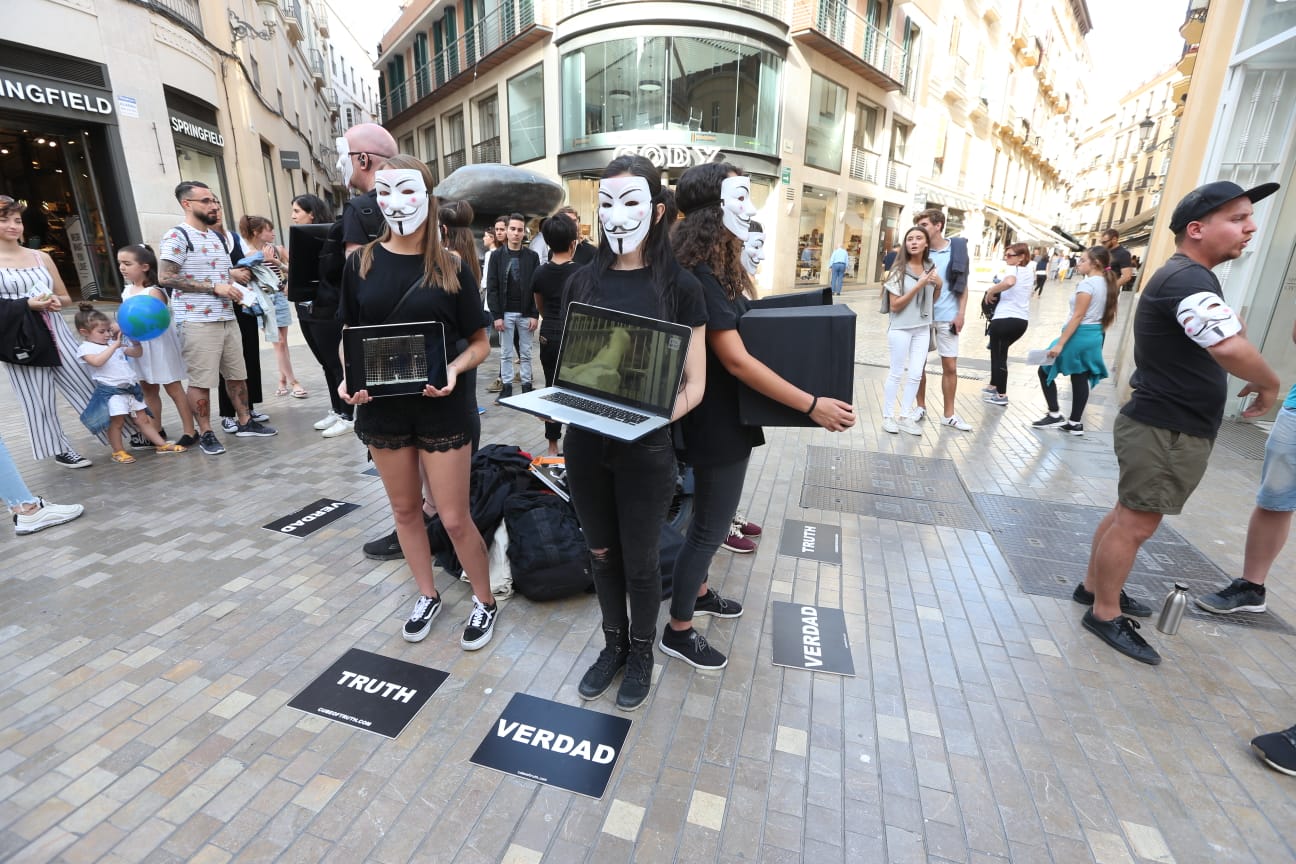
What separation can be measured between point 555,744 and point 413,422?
1.41 m

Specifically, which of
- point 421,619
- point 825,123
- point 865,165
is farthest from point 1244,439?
point 865,165

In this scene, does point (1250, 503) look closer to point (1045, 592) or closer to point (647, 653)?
point (1045, 592)

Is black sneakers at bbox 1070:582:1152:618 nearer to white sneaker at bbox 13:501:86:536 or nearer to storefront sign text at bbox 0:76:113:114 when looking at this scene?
white sneaker at bbox 13:501:86:536

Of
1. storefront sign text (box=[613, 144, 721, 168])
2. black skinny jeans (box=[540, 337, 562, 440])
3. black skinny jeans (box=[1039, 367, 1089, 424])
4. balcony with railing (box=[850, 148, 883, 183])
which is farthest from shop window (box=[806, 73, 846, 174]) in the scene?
black skinny jeans (box=[540, 337, 562, 440])

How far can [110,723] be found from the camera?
7.70 feet

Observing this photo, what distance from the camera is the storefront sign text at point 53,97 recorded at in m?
9.86

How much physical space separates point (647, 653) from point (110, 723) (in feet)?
6.93

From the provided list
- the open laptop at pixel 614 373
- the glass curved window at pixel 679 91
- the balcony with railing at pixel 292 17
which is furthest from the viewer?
the balcony with railing at pixel 292 17

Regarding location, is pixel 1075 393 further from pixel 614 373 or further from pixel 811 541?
pixel 614 373

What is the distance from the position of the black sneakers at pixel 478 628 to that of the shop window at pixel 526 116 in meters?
21.8

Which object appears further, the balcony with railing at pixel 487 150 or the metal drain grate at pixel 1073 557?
the balcony with railing at pixel 487 150

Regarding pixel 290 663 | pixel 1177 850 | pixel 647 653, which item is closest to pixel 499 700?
pixel 647 653

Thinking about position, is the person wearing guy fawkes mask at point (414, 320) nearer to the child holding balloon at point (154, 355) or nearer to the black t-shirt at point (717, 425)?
the black t-shirt at point (717, 425)

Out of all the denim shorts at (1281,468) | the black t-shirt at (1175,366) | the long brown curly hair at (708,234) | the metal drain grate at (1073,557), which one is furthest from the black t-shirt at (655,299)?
the denim shorts at (1281,468)
